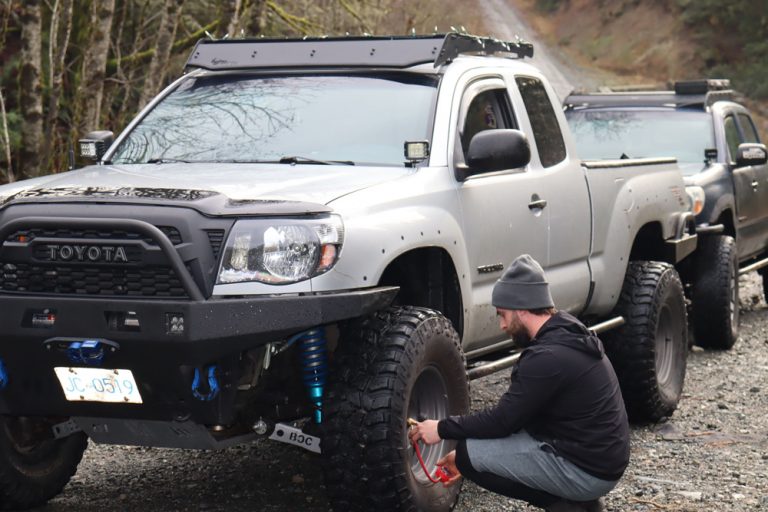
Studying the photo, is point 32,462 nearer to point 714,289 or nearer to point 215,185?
point 215,185

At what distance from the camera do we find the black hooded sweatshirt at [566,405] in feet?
15.0

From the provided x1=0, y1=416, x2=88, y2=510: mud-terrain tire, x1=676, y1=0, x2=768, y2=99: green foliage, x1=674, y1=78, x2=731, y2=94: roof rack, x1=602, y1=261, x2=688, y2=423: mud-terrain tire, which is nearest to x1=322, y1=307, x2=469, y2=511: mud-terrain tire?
x1=0, y1=416, x2=88, y2=510: mud-terrain tire

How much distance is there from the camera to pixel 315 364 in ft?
16.5

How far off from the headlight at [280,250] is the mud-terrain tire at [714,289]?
618 cm

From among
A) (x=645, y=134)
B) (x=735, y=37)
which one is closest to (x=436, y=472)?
(x=645, y=134)

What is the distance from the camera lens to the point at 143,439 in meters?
4.97

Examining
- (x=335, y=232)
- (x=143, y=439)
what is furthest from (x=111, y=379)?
(x=335, y=232)

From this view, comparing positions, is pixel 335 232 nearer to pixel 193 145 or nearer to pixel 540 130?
pixel 193 145

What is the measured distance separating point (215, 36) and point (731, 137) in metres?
6.98

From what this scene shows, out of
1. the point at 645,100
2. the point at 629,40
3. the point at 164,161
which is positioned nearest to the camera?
the point at 164,161

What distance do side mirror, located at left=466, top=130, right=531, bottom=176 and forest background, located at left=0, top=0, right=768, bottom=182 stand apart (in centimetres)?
405

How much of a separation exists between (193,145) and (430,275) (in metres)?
1.35

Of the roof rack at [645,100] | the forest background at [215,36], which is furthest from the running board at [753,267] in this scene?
the forest background at [215,36]

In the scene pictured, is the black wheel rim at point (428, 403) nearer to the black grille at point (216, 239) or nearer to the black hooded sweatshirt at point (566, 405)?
the black hooded sweatshirt at point (566, 405)
